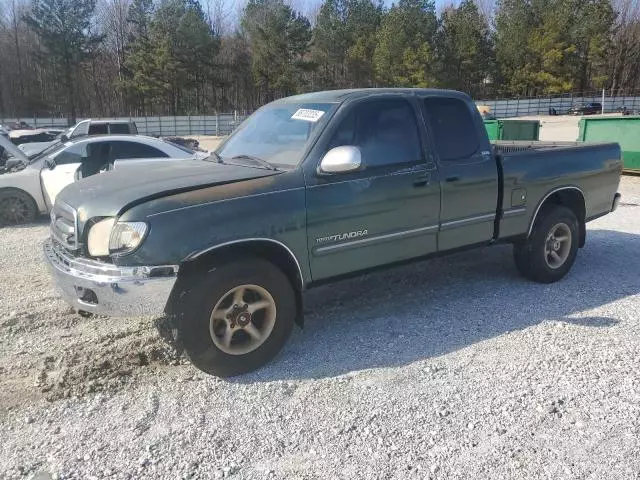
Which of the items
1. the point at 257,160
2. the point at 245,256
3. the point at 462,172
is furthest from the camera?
the point at 462,172

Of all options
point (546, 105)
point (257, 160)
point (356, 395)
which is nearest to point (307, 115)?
point (257, 160)

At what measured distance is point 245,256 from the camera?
12.6ft

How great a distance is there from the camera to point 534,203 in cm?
553

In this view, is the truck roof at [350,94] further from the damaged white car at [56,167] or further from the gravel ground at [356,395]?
the damaged white car at [56,167]

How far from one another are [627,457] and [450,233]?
2.31m

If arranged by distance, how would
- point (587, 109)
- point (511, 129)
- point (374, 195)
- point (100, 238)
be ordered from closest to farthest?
point (100, 238)
point (374, 195)
point (511, 129)
point (587, 109)

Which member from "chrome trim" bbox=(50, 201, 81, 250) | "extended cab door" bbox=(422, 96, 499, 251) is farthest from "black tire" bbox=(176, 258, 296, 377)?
"extended cab door" bbox=(422, 96, 499, 251)

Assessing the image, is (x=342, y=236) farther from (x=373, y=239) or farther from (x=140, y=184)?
(x=140, y=184)

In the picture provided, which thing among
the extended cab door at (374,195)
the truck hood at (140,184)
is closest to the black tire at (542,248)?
the extended cab door at (374,195)

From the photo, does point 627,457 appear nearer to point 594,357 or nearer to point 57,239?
point 594,357

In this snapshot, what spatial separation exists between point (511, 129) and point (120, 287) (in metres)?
14.4

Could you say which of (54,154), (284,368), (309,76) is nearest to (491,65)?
(309,76)

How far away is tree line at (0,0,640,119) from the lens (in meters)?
56.4

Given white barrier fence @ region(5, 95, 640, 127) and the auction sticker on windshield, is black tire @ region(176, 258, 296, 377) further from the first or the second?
white barrier fence @ region(5, 95, 640, 127)
